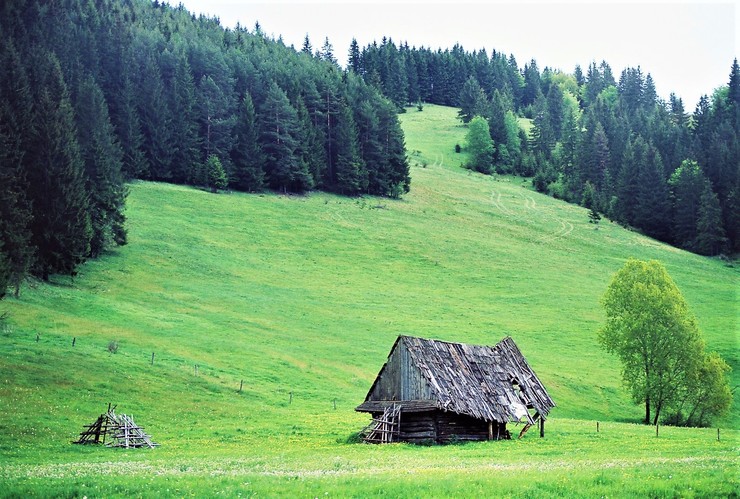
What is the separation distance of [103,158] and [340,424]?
47557 mm

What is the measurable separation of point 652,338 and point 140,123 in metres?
75.3

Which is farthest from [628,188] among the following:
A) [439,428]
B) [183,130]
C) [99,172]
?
[439,428]

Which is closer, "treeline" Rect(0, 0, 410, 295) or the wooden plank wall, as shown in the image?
the wooden plank wall

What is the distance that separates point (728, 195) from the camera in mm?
123750

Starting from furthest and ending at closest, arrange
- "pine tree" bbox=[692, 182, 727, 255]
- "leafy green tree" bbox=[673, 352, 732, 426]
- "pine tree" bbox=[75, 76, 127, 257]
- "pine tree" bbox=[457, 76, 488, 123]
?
1. "pine tree" bbox=[457, 76, 488, 123]
2. "pine tree" bbox=[692, 182, 727, 255]
3. "pine tree" bbox=[75, 76, 127, 257]
4. "leafy green tree" bbox=[673, 352, 732, 426]

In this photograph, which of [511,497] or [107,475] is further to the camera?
[107,475]

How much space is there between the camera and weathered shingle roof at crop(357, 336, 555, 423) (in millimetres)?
39688

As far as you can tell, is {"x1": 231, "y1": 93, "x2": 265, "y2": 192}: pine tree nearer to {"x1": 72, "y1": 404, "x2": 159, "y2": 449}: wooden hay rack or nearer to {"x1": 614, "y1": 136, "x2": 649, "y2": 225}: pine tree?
{"x1": 614, "y1": 136, "x2": 649, "y2": 225}: pine tree

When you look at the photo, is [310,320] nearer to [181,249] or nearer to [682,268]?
[181,249]

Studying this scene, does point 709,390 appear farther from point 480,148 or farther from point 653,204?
point 480,148

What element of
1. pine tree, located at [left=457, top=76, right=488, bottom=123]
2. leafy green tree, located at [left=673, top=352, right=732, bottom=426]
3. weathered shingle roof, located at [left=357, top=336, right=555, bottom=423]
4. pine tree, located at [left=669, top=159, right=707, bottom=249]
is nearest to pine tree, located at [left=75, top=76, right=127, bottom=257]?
weathered shingle roof, located at [left=357, top=336, right=555, bottom=423]

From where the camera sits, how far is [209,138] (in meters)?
114

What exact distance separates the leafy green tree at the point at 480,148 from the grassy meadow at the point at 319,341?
90.3ft

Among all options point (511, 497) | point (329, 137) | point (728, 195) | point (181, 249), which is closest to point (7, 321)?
point (181, 249)
